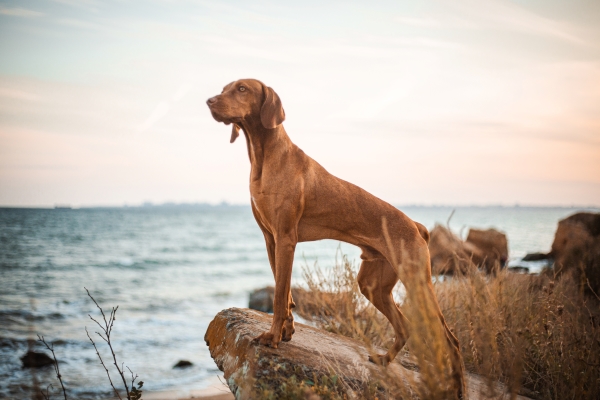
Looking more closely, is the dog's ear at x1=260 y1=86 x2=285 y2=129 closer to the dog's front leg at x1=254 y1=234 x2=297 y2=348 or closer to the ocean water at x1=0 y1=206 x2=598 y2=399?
the dog's front leg at x1=254 y1=234 x2=297 y2=348

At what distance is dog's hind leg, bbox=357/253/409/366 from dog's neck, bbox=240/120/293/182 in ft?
3.94

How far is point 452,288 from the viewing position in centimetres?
733

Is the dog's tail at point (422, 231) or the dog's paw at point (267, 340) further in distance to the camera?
the dog's tail at point (422, 231)

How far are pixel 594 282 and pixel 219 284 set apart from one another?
16699mm

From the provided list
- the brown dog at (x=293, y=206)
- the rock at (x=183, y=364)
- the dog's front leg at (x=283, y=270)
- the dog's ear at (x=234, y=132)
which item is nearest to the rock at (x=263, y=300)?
the rock at (x=183, y=364)

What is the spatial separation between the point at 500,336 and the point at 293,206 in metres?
3.44

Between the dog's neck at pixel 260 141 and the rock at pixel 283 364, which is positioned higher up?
the dog's neck at pixel 260 141

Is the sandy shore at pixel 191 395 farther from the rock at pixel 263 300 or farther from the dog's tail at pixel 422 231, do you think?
the rock at pixel 263 300

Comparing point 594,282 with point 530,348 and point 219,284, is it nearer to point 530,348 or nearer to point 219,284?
point 530,348

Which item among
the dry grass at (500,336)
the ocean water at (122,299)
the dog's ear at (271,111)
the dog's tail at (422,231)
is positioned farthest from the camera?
the ocean water at (122,299)

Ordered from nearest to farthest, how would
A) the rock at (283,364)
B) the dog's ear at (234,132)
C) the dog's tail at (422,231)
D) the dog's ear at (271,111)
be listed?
the rock at (283,364) < the dog's ear at (271,111) < the dog's tail at (422,231) < the dog's ear at (234,132)

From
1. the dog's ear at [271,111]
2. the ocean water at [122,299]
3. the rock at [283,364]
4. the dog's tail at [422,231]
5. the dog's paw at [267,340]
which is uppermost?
the dog's ear at [271,111]

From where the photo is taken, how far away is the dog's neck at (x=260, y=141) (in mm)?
3803

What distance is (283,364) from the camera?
3.66 metres
